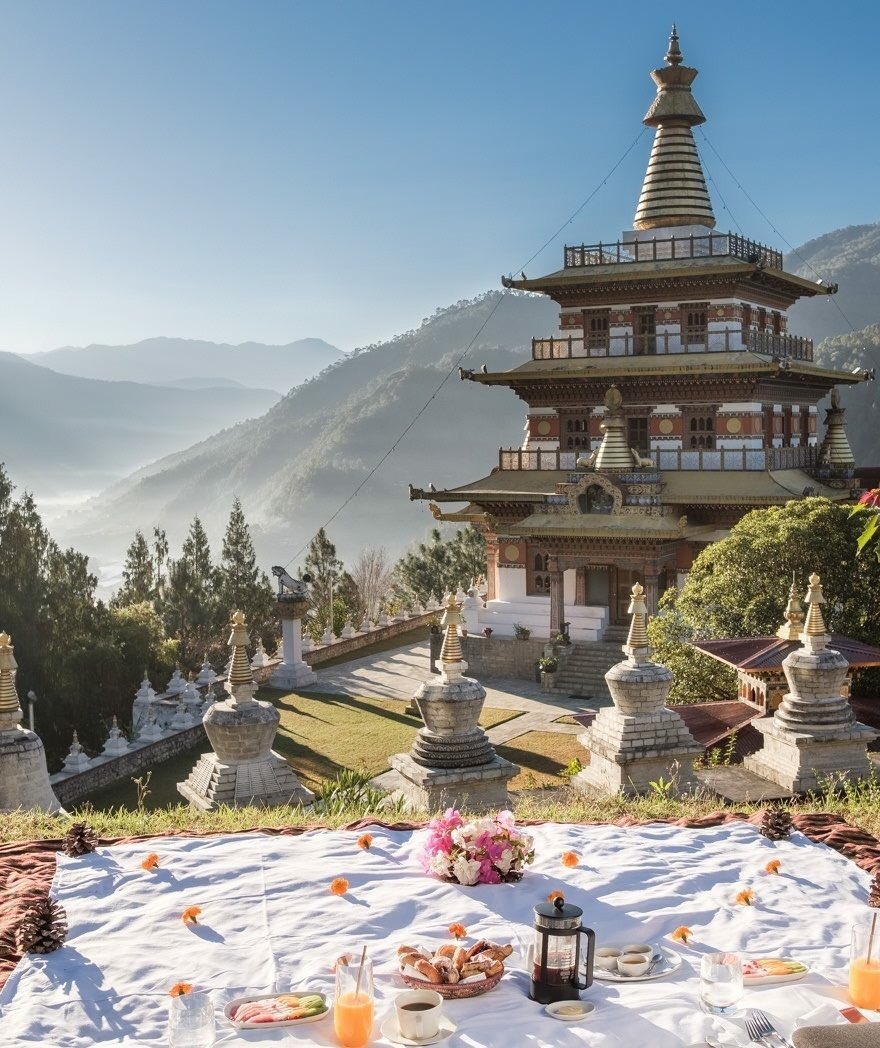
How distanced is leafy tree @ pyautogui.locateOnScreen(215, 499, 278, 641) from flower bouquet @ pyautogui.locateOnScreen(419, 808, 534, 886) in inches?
1123

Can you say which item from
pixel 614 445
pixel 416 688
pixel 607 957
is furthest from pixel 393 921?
pixel 614 445

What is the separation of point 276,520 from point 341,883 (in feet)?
484

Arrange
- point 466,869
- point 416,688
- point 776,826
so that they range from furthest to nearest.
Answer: point 416,688
point 776,826
point 466,869

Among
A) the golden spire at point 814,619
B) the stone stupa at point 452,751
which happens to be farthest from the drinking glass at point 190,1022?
the golden spire at point 814,619

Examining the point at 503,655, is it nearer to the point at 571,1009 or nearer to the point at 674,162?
the point at 674,162

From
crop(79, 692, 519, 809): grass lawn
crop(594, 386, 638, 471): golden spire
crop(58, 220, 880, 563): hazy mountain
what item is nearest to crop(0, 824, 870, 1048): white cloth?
crop(79, 692, 519, 809): grass lawn

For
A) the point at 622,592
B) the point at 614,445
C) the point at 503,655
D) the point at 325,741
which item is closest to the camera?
the point at 325,741

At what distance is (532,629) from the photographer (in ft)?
95.0

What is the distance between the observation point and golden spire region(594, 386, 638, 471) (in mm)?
27109

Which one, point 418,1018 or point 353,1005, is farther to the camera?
point 418,1018

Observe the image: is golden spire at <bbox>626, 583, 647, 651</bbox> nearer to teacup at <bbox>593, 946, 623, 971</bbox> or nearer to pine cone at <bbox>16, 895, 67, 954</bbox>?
teacup at <bbox>593, 946, 623, 971</bbox>

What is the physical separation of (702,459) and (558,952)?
24026 millimetres

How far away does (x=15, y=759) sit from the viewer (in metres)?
11.4

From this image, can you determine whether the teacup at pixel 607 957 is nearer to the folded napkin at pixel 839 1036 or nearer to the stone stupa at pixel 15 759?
the folded napkin at pixel 839 1036
